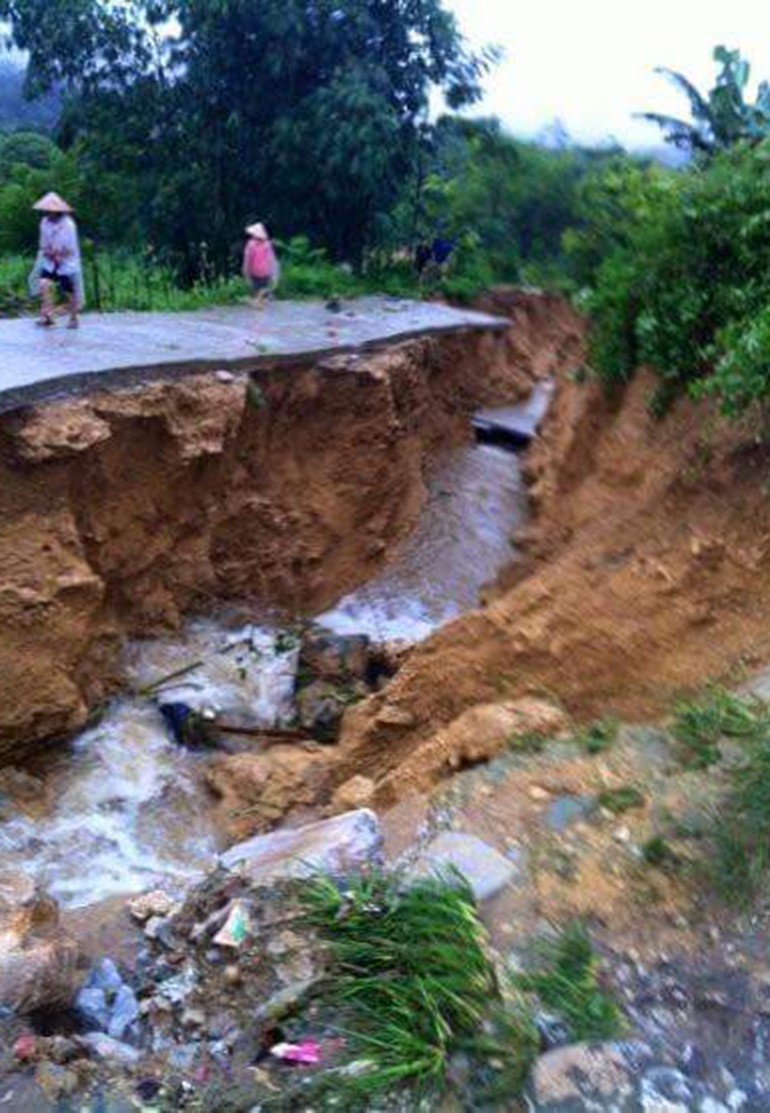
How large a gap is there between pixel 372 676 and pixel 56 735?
8.35 ft

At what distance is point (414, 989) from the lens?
3375mm

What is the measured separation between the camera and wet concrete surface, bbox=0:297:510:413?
814 cm

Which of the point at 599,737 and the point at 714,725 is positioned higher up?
the point at 714,725

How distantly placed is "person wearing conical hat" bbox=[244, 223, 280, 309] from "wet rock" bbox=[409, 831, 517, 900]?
9815mm

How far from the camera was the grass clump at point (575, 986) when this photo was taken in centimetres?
329

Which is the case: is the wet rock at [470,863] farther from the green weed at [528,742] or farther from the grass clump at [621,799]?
the green weed at [528,742]

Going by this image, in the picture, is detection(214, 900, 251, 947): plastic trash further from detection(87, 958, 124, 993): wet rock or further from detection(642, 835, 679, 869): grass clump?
detection(642, 835, 679, 869): grass clump

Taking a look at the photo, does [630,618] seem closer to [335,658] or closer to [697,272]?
[697,272]

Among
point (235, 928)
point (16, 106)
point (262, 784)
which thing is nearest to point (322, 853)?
point (235, 928)

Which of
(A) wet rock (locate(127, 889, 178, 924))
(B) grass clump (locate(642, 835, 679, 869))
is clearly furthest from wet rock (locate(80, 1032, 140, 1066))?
(B) grass clump (locate(642, 835, 679, 869))

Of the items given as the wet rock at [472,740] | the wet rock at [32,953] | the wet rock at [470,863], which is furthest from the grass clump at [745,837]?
the wet rock at [32,953]

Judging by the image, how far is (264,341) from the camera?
35.8ft

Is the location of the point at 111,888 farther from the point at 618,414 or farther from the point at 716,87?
the point at 716,87

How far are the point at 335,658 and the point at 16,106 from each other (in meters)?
40.1
